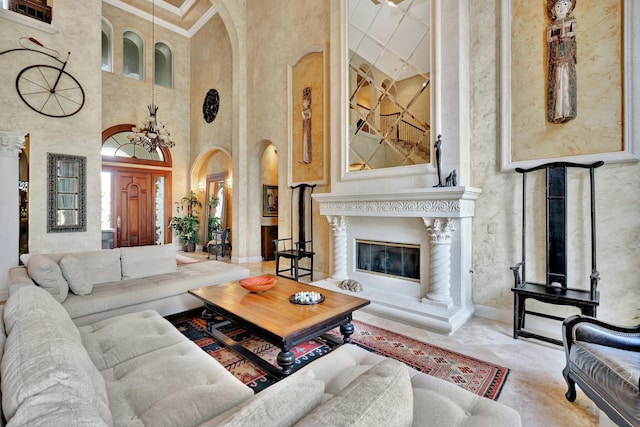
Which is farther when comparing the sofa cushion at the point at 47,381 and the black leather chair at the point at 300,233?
the black leather chair at the point at 300,233

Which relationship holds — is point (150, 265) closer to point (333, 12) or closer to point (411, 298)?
point (411, 298)

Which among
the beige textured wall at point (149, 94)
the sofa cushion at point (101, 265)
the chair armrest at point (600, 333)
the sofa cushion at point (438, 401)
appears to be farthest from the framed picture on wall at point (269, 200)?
the chair armrest at point (600, 333)

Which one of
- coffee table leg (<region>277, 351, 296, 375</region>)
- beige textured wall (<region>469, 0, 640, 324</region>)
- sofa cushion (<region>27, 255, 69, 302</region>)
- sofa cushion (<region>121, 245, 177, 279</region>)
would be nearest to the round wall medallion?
sofa cushion (<region>121, 245, 177, 279</region>)

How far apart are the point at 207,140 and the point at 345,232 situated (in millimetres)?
5625

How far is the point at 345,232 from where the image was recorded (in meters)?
4.32

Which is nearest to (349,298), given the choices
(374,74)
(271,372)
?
(271,372)

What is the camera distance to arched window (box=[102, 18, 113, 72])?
7.33 metres

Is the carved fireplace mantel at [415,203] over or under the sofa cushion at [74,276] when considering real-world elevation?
over

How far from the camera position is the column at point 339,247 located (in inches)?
169

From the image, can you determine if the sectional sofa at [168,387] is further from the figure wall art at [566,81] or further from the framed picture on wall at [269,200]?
the framed picture on wall at [269,200]

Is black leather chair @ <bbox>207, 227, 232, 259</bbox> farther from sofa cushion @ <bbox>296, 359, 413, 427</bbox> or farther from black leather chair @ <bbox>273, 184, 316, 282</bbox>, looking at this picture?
sofa cushion @ <bbox>296, 359, 413, 427</bbox>

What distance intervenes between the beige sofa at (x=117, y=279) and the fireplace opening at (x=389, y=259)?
5.51 feet

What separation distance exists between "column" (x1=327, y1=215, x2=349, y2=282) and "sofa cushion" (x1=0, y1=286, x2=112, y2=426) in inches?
132

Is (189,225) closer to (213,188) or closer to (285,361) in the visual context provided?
(213,188)
